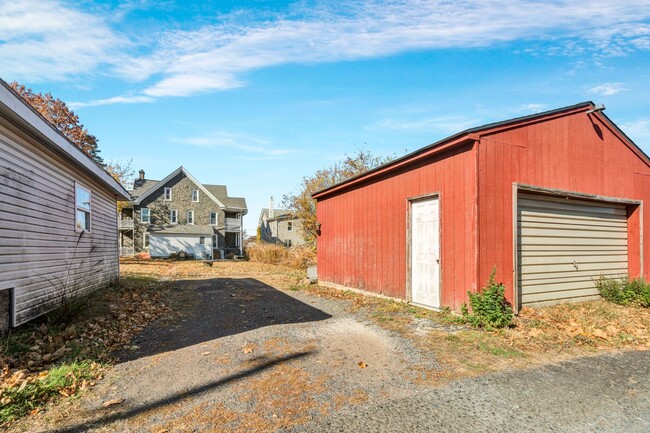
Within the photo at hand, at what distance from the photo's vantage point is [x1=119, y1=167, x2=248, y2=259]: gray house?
104 feet

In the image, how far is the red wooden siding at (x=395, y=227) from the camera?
6.56 metres

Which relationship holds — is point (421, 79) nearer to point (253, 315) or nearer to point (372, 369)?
point (253, 315)

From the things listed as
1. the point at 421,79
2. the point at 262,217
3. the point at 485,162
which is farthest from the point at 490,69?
the point at 262,217

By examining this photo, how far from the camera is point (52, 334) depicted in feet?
17.5

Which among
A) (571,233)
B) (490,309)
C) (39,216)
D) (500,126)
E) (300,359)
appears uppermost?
(500,126)

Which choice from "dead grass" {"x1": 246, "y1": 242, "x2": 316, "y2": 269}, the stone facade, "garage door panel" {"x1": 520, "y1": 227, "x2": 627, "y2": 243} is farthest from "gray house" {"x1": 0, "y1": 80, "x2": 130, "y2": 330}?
the stone facade

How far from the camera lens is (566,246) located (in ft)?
26.1

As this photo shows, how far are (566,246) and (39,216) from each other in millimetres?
10854

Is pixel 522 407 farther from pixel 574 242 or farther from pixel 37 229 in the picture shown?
pixel 37 229

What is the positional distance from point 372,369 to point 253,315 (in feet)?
12.9

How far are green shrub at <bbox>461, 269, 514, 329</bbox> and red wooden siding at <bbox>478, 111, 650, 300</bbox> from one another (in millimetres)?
257

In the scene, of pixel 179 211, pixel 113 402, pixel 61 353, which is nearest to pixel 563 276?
pixel 113 402

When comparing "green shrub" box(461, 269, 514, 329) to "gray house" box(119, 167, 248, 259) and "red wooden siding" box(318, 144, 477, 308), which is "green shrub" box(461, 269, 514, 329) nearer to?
"red wooden siding" box(318, 144, 477, 308)

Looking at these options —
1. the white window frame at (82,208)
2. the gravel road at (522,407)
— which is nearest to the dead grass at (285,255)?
the white window frame at (82,208)
